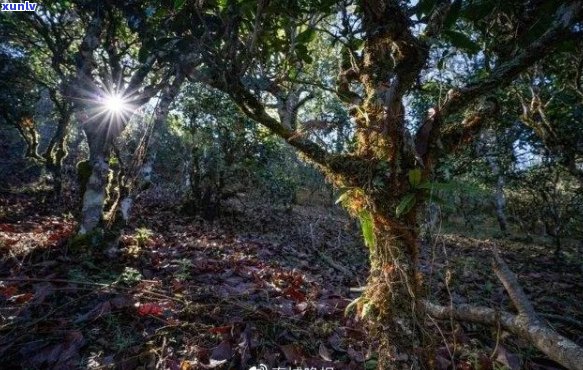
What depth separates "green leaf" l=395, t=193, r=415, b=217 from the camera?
1.93 metres

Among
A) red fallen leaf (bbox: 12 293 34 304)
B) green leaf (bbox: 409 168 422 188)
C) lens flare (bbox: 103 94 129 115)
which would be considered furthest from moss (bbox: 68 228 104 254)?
green leaf (bbox: 409 168 422 188)

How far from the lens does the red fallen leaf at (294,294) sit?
154 inches

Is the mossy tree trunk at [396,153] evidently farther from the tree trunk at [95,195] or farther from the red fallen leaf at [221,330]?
the tree trunk at [95,195]

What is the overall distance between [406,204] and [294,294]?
2.37 meters

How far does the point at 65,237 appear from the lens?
527 cm

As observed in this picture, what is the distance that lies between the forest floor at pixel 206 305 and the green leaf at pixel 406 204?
242mm

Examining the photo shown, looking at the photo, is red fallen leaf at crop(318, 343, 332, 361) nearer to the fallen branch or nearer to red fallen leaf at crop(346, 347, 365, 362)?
red fallen leaf at crop(346, 347, 365, 362)

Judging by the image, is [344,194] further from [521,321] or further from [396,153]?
[521,321]

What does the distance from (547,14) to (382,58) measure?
3.62ft

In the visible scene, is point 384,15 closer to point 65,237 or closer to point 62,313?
point 62,313

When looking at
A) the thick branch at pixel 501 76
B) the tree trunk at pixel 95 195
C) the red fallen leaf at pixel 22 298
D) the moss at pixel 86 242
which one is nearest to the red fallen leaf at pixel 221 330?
the red fallen leaf at pixel 22 298

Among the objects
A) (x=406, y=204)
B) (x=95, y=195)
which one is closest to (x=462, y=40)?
(x=406, y=204)

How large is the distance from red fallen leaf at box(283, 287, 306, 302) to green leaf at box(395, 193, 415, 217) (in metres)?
2.18

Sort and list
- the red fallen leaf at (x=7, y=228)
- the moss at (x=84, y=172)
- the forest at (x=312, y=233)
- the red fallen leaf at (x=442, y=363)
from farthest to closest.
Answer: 1. the red fallen leaf at (x=7, y=228)
2. the moss at (x=84, y=172)
3. the red fallen leaf at (x=442, y=363)
4. the forest at (x=312, y=233)
